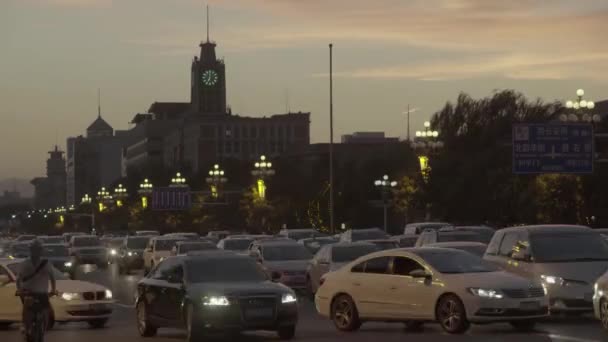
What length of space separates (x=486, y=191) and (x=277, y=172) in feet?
169

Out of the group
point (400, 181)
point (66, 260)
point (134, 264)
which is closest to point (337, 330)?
point (66, 260)

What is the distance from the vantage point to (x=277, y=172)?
5044 inches

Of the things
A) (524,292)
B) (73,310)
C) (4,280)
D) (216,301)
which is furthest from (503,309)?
(4,280)

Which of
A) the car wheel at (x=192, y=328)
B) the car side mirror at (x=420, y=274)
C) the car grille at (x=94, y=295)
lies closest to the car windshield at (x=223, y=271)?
the car wheel at (x=192, y=328)

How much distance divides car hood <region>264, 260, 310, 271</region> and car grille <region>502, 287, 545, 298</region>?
705 inches

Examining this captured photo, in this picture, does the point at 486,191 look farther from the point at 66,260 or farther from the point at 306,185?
the point at 306,185

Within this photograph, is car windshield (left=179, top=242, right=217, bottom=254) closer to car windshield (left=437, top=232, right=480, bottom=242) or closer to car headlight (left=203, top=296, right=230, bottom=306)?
car windshield (left=437, top=232, right=480, bottom=242)

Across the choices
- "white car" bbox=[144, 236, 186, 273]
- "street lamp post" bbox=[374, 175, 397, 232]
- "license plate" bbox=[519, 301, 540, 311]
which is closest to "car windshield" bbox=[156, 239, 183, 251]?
"white car" bbox=[144, 236, 186, 273]

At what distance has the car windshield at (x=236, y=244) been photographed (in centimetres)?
5141

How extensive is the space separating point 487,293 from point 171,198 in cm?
10425

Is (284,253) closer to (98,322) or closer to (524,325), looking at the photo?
(98,322)

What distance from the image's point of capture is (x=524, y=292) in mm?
22188

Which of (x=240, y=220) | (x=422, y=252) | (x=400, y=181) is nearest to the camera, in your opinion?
(x=422, y=252)

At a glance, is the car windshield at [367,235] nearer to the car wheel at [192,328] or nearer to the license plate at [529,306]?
the license plate at [529,306]
